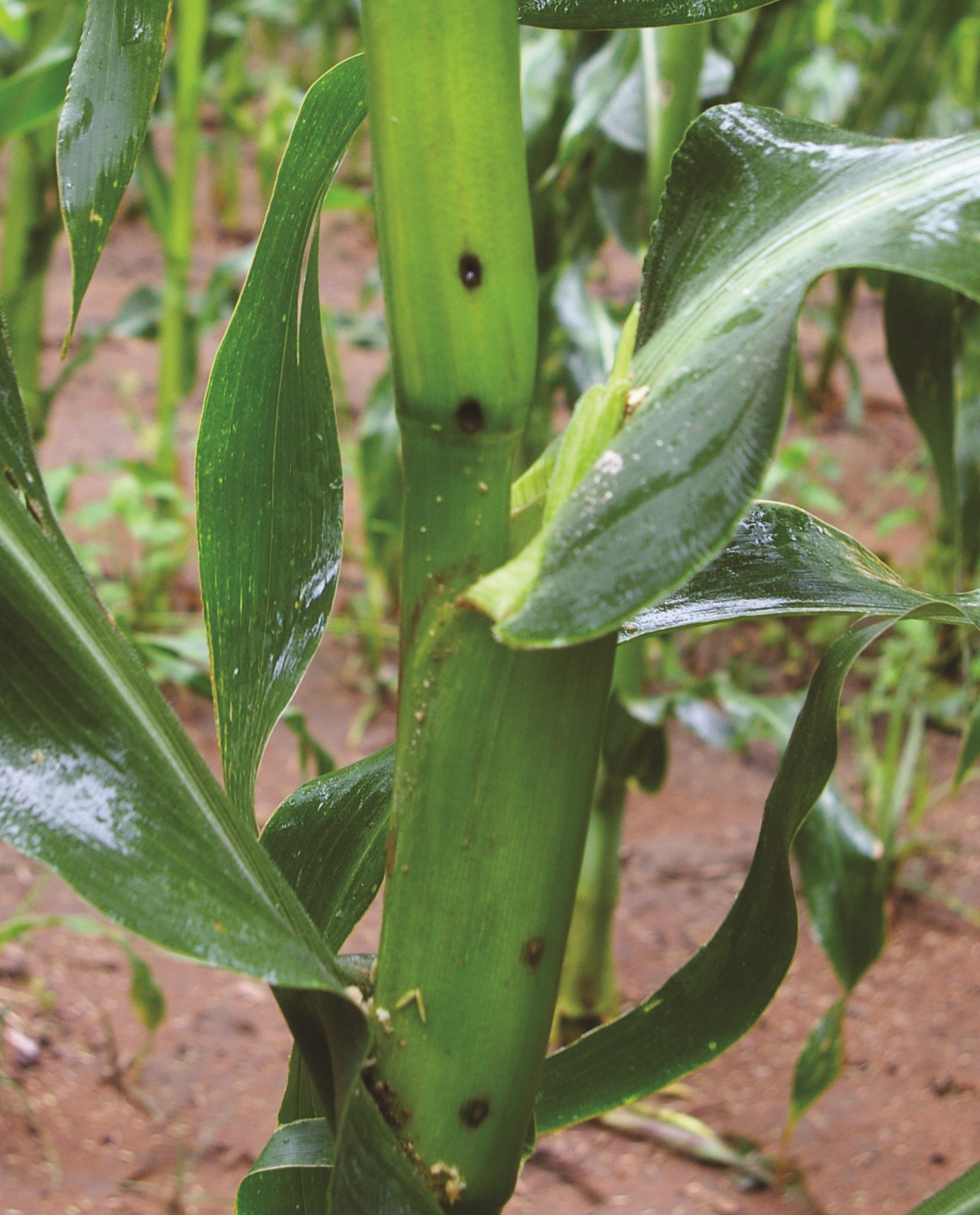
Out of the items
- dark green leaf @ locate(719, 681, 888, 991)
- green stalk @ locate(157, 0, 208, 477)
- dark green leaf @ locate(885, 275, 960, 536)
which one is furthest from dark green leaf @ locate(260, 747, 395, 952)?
green stalk @ locate(157, 0, 208, 477)

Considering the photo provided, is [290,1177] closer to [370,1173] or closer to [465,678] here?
[370,1173]

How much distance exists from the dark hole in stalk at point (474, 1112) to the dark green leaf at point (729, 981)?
0.13 m

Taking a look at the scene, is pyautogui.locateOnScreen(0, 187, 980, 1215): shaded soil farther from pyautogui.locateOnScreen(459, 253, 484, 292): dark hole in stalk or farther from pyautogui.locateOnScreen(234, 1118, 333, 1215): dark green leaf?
pyautogui.locateOnScreen(459, 253, 484, 292): dark hole in stalk

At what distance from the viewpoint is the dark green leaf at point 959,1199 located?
0.35 metres

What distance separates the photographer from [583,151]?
120 centimetres

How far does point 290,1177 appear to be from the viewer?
386 mm

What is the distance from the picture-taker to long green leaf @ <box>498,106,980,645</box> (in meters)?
0.24

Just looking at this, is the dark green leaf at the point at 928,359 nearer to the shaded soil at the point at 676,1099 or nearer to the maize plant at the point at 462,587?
the maize plant at the point at 462,587

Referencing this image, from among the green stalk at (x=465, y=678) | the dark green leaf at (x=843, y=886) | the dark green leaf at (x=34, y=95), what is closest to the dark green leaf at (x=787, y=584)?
the green stalk at (x=465, y=678)

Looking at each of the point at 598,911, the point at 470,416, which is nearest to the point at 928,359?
the point at 470,416

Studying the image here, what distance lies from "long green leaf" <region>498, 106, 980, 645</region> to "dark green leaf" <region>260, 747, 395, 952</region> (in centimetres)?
19

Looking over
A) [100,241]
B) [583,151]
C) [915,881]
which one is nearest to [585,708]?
[100,241]

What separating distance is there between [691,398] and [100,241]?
8.1 inches

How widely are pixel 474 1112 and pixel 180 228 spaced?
1.75 metres
